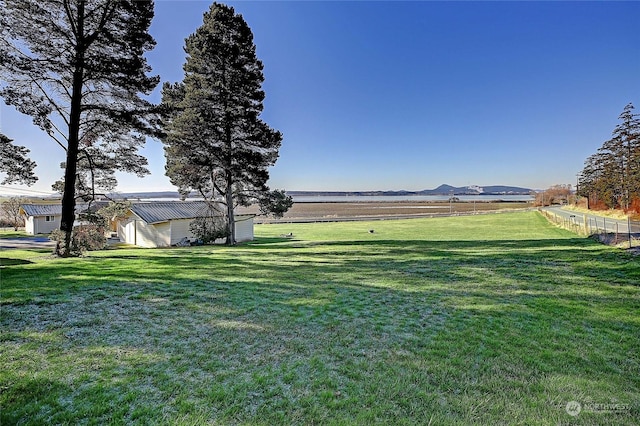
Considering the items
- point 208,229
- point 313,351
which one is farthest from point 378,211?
point 313,351

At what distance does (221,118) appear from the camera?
16.5m

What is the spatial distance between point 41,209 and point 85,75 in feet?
108

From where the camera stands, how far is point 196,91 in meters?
15.7

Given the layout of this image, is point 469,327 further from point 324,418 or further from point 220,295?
point 220,295

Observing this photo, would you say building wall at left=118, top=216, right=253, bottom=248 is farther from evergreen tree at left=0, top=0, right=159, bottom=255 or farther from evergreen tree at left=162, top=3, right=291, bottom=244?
evergreen tree at left=0, top=0, right=159, bottom=255

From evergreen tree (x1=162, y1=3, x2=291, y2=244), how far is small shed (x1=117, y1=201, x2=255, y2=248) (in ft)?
16.2

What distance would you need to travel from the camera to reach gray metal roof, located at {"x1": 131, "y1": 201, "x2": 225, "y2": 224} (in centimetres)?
2179

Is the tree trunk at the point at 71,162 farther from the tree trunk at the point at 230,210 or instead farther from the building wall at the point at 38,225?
the building wall at the point at 38,225

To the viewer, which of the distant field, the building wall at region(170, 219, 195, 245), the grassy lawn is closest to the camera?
the grassy lawn

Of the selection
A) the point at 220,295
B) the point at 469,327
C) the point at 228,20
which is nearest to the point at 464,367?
the point at 469,327

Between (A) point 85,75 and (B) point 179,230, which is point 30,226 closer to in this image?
(B) point 179,230

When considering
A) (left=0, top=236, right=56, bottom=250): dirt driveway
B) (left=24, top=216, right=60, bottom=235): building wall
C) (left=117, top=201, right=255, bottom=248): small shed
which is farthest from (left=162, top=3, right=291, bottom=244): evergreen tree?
(left=24, top=216, right=60, bottom=235): building wall

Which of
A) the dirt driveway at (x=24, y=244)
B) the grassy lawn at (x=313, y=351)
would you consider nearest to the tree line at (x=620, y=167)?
the grassy lawn at (x=313, y=351)

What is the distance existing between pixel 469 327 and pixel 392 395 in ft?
7.87
